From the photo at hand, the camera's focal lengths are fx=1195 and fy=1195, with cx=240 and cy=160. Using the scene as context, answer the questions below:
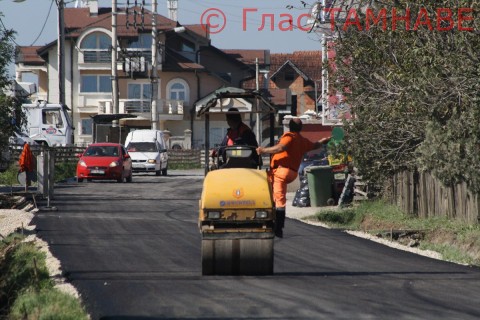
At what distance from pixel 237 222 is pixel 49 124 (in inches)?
1797

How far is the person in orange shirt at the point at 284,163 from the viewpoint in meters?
15.5

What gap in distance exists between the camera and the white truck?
5825 cm

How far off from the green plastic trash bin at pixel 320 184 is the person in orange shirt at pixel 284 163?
1695 cm

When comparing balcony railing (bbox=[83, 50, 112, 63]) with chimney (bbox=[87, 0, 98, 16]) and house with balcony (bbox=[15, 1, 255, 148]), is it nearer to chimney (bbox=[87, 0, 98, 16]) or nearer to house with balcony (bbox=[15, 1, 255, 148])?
house with balcony (bbox=[15, 1, 255, 148])

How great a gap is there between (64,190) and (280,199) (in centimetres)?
2509

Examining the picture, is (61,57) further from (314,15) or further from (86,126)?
(314,15)

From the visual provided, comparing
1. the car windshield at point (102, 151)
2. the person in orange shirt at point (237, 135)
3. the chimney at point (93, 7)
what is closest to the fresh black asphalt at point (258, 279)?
the person in orange shirt at point (237, 135)

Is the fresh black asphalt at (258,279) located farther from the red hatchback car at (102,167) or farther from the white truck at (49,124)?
the white truck at (49,124)

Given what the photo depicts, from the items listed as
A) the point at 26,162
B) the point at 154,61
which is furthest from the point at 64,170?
the point at 154,61

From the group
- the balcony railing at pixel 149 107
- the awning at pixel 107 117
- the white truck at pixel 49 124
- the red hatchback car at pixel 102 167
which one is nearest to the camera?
the red hatchback car at pixel 102 167

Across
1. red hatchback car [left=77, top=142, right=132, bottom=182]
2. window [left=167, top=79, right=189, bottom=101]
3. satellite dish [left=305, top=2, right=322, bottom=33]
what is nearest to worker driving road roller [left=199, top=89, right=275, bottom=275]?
satellite dish [left=305, top=2, right=322, bottom=33]

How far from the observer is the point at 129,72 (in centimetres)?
8169

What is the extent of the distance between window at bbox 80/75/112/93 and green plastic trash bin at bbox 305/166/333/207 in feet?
178

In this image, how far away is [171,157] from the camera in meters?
75.4
